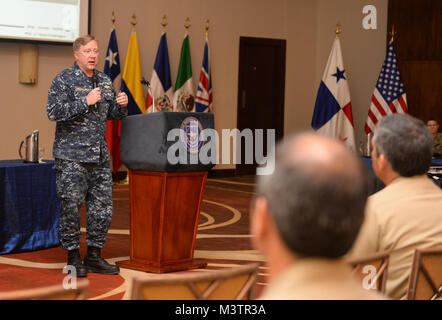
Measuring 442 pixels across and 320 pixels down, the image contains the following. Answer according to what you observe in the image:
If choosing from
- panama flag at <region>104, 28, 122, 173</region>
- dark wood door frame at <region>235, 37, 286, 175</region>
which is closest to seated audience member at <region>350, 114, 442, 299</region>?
panama flag at <region>104, 28, 122, 173</region>

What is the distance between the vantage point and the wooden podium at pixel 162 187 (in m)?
4.61

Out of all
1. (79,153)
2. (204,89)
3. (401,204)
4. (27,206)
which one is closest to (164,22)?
(204,89)

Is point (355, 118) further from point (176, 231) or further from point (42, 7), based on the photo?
point (176, 231)

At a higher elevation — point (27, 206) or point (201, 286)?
point (201, 286)

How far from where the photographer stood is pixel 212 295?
172cm

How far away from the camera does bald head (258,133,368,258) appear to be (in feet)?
3.50

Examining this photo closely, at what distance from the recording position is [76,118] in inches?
181

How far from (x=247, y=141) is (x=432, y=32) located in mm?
3650

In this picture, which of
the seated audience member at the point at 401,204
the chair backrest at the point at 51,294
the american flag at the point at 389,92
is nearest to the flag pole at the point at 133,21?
the american flag at the point at 389,92

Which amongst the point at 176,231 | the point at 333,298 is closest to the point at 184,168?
the point at 176,231

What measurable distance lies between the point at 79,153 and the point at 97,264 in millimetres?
807

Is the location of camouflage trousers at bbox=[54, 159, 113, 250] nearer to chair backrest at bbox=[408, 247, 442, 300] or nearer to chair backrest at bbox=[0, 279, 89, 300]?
chair backrest at bbox=[408, 247, 442, 300]

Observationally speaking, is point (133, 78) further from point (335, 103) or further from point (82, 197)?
point (82, 197)

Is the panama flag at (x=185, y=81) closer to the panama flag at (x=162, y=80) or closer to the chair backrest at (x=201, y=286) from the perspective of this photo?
the panama flag at (x=162, y=80)
